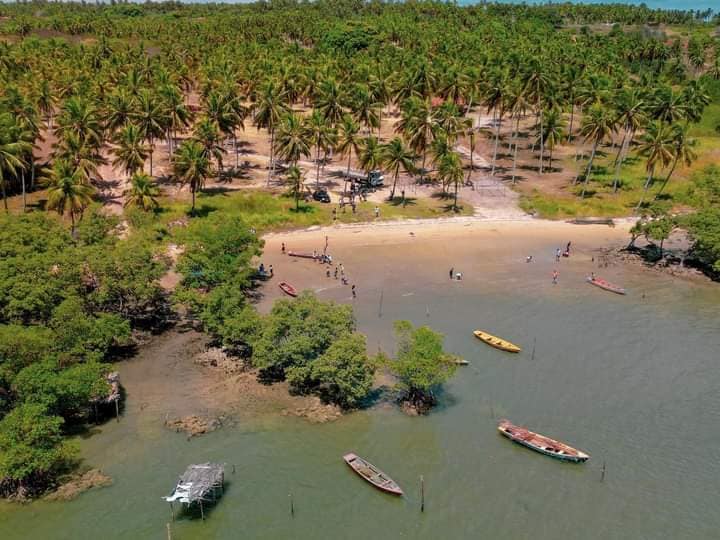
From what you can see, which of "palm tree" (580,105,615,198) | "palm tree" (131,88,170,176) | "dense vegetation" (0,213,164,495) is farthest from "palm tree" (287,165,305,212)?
"palm tree" (580,105,615,198)

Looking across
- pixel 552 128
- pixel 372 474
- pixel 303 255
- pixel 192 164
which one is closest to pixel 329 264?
pixel 303 255

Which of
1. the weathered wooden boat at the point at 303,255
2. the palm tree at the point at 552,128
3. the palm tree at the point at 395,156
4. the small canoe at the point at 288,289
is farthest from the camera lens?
the palm tree at the point at 552,128

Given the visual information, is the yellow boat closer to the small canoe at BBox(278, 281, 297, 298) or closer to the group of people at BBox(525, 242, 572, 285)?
the group of people at BBox(525, 242, 572, 285)

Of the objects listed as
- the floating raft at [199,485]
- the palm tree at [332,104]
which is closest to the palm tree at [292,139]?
the palm tree at [332,104]

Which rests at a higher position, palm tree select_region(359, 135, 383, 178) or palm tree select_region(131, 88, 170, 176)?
palm tree select_region(131, 88, 170, 176)

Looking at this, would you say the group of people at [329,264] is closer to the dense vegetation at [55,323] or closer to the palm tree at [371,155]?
the palm tree at [371,155]

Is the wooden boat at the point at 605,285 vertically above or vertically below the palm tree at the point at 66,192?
below

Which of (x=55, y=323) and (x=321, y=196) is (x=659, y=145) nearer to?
(x=321, y=196)
